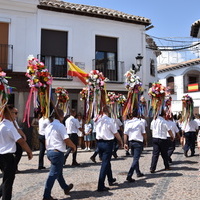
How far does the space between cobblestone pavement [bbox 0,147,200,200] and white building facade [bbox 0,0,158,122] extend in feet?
20.1

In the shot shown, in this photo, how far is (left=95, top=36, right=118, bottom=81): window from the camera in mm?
14047

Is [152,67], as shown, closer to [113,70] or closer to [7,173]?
[113,70]

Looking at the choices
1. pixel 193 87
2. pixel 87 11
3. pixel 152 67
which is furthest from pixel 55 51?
pixel 193 87

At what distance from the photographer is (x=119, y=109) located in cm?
1172

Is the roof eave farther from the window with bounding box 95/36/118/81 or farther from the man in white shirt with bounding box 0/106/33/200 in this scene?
the man in white shirt with bounding box 0/106/33/200

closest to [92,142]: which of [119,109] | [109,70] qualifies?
[119,109]

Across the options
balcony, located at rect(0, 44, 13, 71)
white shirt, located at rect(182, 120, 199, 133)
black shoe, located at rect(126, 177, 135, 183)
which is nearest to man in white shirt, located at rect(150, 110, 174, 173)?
black shoe, located at rect(126, 177, 135, 183)

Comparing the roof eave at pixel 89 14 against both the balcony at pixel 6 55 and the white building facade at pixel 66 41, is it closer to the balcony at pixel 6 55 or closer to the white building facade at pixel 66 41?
the white building facade at pixel 66 41

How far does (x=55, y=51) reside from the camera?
43.5 feet

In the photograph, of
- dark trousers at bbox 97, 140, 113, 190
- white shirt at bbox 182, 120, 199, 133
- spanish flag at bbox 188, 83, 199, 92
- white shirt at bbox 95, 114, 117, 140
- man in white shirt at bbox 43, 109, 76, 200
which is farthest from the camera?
spanish flag at bbox 188, 83, 199, 92

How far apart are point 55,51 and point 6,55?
240cm

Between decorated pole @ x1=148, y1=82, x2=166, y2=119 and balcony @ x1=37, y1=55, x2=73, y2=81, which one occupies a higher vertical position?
balcony @ x1=37, y1=55, x2=73, y2=81

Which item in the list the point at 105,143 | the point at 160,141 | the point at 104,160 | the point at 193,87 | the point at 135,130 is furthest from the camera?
the point at 193,87

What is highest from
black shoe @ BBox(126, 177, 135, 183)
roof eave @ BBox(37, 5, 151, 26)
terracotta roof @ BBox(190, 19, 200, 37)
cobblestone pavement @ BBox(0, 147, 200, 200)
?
roof eave @ BBox(37, 5, 151, 26)
